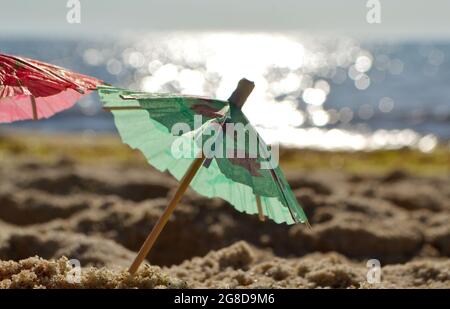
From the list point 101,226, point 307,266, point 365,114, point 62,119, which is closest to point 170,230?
point 101,226

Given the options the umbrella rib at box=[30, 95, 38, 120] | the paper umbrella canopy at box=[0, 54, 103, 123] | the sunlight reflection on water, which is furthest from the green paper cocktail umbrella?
the sunlight reflection on water

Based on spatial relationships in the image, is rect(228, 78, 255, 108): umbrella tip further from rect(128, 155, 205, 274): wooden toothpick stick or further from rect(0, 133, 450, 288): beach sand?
rect(0, 133, 450, 288): beach sand

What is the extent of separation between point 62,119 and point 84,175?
19.8 metres

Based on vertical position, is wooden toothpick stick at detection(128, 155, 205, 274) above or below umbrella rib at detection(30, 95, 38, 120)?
below

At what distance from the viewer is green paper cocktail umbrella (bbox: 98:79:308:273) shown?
9.43 feet

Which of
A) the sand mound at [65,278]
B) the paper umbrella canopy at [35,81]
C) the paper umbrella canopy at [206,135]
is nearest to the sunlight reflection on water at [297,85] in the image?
the paper umbrella canopy at [206,135]

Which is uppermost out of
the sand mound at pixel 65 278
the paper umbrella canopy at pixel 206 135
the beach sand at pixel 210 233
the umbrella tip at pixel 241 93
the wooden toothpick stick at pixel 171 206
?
the umbrella tip at pixel 241 93

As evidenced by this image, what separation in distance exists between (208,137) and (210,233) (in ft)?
10.8

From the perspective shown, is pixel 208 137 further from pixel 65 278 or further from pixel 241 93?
pixel 65 278

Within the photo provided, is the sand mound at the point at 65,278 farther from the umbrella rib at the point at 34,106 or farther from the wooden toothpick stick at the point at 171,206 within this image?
the umbrella rib at the point at 34,106

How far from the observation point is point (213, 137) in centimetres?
287

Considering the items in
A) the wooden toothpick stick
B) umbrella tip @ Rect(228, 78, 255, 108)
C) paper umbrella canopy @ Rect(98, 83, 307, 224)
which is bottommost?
the wooden toothpick stick

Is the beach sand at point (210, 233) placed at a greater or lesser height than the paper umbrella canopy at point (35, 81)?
lesser

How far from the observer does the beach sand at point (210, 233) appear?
3.84 m
